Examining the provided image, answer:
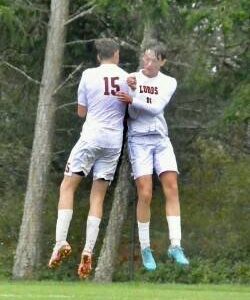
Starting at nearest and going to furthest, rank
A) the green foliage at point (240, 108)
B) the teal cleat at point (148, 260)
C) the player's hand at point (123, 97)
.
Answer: the player's hand at point (123, 97) < the teal cleat at point (148, 260) < the green foliage at point (240, 108)

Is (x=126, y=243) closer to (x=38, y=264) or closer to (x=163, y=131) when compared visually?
(x=38, y=264)

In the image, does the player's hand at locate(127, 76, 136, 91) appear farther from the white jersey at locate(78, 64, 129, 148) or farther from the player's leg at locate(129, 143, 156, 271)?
the player's leg at locate(129, 143, 156, 271)

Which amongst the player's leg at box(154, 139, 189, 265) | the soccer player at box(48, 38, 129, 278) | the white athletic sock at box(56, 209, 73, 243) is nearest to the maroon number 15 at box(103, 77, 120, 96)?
the soccer player at box(48, 38, 129, 278)

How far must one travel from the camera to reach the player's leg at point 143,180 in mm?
12055

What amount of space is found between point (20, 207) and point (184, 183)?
421cm

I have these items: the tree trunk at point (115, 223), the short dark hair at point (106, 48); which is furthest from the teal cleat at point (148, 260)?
the tree trunk at point (115, 223)

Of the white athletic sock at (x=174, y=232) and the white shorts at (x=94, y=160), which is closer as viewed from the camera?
the white shorts at (x=94, y=160)

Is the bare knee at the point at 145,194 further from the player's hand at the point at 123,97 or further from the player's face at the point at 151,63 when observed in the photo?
the player's face at the point at 151,63

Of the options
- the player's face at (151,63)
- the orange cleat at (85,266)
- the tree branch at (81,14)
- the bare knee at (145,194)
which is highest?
the tree branch at (81,14)

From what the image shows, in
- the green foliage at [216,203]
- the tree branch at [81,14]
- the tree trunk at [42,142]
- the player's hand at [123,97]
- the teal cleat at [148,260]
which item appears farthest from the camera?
the green foliage at [216,203]

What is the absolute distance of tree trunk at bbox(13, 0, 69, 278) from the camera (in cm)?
2642

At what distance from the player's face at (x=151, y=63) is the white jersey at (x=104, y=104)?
30 centimetres

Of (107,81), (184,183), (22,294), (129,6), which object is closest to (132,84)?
(107,81)

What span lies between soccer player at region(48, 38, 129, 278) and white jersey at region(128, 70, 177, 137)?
21cm
